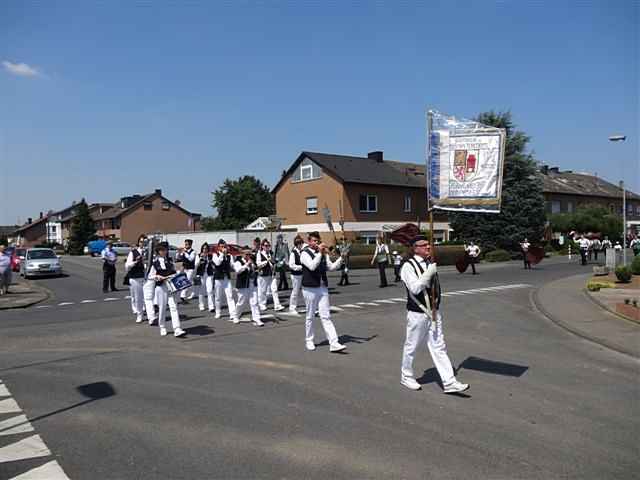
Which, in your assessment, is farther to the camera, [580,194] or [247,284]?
[580,194]

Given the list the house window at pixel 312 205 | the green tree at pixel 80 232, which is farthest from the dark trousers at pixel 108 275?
the green tree at pixel 80 232

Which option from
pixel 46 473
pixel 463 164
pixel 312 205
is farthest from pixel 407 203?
pixel 46 473

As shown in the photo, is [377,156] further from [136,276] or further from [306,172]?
[136,276]

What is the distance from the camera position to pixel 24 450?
5.00 metres

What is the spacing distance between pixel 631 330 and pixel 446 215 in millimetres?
37423

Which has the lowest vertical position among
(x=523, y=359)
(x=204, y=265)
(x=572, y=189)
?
(x=523, y=359)

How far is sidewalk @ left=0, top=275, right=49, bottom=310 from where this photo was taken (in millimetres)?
17156

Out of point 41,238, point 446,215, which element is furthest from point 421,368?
point 41,238

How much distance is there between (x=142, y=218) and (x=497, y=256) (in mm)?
53317

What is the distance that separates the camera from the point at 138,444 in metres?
5.09

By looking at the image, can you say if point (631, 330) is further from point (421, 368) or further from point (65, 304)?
point (65, 304)

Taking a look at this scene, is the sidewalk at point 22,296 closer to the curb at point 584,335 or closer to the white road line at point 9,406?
the white road line at point 9,406

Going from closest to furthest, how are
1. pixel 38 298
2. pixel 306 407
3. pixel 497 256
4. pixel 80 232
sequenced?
pixel 306 407 < pixel 38 298 < pixel 497 256 < pixel 80 232

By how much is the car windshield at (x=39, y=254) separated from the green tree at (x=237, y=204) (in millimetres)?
43819
